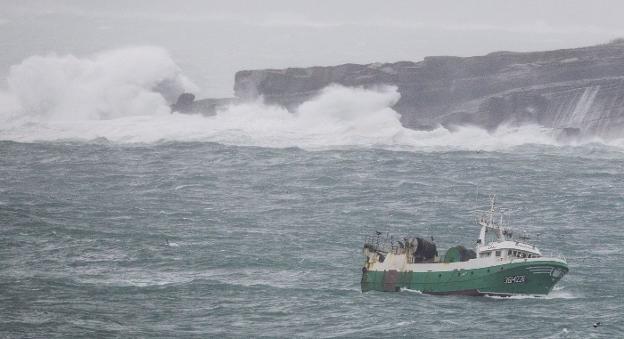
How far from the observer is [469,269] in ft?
271

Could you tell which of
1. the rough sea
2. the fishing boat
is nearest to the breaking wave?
the rough sea

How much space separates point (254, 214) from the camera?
352 feet

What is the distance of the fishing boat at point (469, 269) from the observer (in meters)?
81.6

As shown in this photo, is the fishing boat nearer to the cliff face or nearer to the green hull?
the green hull

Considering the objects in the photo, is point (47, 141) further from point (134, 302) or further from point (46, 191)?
point (134, 302)

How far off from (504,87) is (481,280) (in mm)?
70178

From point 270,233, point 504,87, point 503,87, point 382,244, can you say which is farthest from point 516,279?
point 503,87

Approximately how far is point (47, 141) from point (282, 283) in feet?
228

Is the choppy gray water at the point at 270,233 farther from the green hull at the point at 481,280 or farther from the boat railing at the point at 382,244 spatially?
the boat railing at the point at 382,244

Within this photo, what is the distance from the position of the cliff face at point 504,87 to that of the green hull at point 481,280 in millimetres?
64290

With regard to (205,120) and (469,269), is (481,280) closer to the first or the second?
(469,269)

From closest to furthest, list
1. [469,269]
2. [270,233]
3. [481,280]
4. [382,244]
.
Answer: [481,280] < [469,269] < [382,244] < [270,233]

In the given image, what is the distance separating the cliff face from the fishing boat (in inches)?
2422

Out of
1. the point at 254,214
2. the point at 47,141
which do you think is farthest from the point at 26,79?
the point at 254,214
